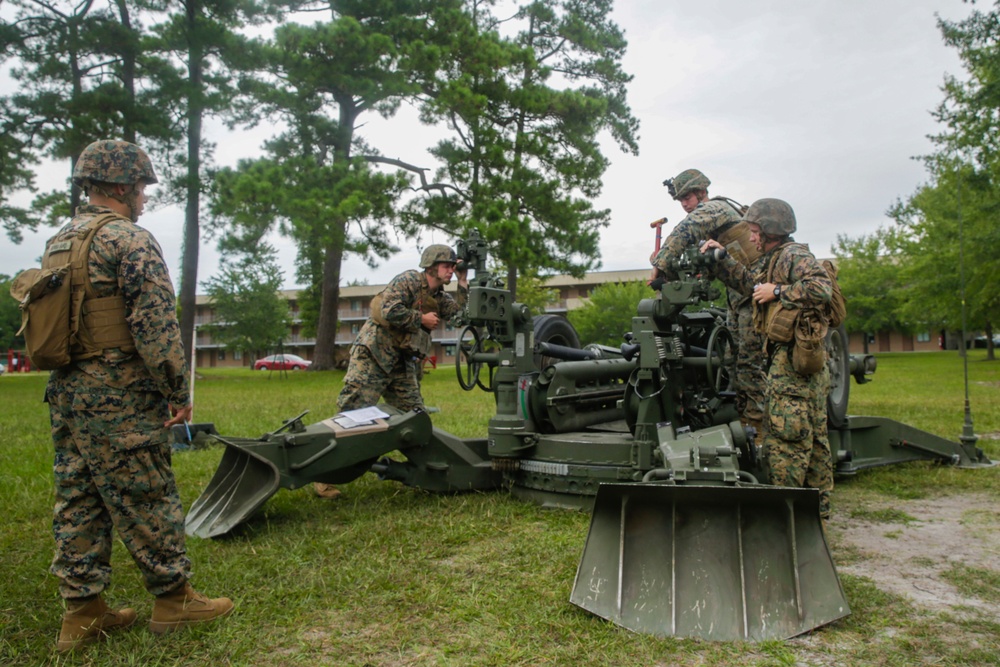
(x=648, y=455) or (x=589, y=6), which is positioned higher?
(x=589, y=6)

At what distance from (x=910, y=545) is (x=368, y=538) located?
304cm

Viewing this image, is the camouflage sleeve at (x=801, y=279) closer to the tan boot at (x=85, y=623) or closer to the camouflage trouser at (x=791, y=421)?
the camouflage trouser at (x=791, y=421)

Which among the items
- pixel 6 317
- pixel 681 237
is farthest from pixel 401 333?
pixel 6 317


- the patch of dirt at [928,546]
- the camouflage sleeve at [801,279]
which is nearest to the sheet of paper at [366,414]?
the camouflage sleeve at [801,279]

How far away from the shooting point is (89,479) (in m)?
3.35

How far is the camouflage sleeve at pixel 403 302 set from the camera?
20.5 ft

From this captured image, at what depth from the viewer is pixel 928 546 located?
4566 millimetres

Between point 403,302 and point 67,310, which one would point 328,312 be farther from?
point 67,310

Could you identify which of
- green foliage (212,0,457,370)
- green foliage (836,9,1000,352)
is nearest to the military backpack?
green foliage (836,9,1000,352)

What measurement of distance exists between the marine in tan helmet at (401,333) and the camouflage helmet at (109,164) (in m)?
2.84

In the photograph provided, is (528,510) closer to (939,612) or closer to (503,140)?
(939,612)

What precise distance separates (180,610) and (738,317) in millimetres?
4150

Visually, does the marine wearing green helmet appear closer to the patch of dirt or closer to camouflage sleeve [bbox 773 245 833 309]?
camouflage sleeve [bbox 773 245 833 309]

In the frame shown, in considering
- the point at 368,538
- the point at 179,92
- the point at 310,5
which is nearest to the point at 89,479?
the point at 368,538
